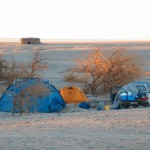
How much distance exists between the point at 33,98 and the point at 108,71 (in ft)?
26.2

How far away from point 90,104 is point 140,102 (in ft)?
9.41

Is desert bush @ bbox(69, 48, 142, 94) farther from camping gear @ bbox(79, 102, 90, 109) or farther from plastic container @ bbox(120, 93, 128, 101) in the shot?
plastic container @ bbox(120, 93, 128, 101)

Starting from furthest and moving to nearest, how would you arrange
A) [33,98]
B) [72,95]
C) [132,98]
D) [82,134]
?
1. [72,95]
2. [132,98]
3. [33,98]
4. [82,134]

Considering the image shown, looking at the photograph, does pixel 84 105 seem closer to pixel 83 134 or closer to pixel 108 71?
pixel 108 71

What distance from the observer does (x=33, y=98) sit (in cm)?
1861

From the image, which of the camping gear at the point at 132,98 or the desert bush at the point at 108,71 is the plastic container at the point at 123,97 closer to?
the camping gear at the point at 132,98

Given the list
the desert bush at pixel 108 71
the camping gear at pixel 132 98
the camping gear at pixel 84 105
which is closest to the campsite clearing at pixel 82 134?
the camping gear at pixel 132 98

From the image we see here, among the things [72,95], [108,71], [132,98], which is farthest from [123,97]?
[108,71]

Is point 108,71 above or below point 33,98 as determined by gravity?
above

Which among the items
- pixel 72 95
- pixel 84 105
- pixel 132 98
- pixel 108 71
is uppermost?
pixel 108 71

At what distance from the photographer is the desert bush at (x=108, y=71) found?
2580 cm

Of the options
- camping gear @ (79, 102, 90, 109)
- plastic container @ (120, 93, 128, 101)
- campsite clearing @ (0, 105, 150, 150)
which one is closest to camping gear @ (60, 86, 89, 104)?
camping gear @ (79, 102, 90, 109)

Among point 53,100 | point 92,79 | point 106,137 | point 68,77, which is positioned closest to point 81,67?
point 92,79

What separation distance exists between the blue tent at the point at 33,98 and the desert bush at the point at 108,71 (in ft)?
19.8
